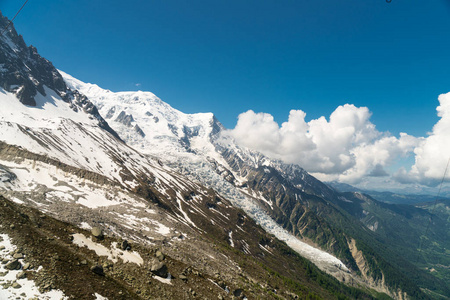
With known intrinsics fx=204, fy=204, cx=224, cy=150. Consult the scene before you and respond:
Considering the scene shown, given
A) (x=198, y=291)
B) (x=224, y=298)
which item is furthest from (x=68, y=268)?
(x=224, y=298)

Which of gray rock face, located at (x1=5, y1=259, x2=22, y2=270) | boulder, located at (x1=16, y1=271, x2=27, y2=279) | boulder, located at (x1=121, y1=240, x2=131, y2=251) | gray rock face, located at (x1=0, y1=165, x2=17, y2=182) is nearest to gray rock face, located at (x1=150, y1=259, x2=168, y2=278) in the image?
boulder, located at (x1=121, y1=240, x2=131, y2=251)

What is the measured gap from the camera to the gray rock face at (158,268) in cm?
3067

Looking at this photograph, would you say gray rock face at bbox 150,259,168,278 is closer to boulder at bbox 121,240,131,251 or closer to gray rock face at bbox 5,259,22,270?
boulder at bbox 121,240,131,251

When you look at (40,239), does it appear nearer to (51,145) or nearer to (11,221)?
(11,221)

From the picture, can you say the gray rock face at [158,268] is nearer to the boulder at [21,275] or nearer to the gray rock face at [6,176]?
the boulder at [21,275]

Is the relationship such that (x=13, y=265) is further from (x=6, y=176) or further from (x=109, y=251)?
(x=6, y=176)

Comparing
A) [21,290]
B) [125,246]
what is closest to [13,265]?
[21,290]

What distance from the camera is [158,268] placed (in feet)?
101

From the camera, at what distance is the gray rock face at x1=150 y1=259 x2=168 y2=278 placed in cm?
3067

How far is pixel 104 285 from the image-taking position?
76.5ft

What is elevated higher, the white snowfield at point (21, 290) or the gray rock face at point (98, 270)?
the gray rock face at point (98, 270)

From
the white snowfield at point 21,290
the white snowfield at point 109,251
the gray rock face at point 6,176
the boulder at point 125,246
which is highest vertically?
the boulder at point 125,246

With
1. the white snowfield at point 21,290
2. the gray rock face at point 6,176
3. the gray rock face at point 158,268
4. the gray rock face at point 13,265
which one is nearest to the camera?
the white snowfield at point 21,290

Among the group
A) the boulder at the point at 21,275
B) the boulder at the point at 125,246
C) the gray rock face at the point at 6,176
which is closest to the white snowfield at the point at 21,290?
the boulder at the point at 21,275
